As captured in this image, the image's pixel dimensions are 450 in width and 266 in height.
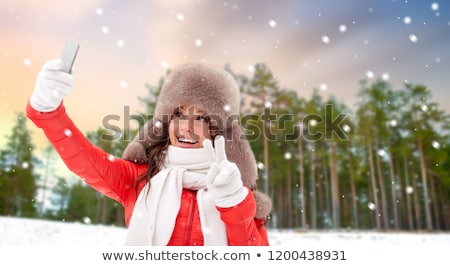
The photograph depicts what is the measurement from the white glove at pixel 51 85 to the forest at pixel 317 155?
12.3 m

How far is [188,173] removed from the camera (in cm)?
242


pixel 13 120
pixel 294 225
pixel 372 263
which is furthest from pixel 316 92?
pixel 372 263

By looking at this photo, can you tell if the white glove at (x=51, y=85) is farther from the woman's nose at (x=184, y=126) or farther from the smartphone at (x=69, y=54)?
the woman's nose at (x=184, y=126)

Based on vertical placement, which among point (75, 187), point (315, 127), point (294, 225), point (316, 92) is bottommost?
point (294, 225)

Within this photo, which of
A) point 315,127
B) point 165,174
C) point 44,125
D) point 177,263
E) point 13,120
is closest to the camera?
point 44,125

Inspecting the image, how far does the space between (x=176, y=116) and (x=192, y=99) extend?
0.57 ft

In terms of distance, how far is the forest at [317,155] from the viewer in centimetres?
1748

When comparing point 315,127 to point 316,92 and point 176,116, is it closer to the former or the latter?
point 316,92

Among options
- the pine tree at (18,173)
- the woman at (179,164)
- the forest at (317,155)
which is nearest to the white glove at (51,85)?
the woman at (179,164)

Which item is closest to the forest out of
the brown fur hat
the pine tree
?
the pine tree

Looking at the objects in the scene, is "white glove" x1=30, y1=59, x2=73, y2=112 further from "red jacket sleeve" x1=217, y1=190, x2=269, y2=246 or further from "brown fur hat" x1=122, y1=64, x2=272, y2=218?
"red jacket sleeve" x1=217, y1=190, x2=269, y2=246

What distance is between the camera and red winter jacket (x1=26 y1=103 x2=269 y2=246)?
1914 mm

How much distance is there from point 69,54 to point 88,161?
656 millimetres

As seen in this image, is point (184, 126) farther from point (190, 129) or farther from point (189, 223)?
point (189, 223)
